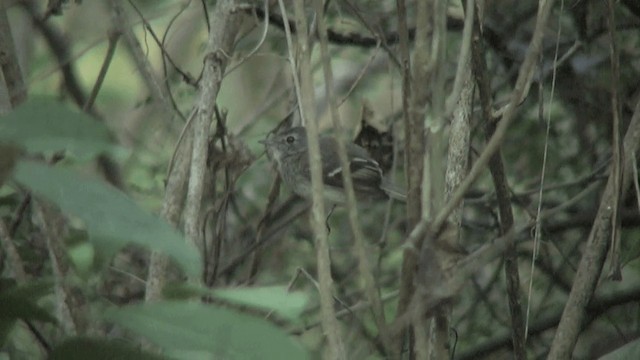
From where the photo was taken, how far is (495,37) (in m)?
4.20

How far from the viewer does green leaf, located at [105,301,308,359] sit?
97cm

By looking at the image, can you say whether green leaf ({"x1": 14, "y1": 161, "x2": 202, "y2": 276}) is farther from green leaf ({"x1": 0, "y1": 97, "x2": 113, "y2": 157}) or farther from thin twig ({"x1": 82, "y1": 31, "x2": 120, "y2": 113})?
thin twig ({"x1": 82, "y1": 31, "x2": 120, "y2": 113})

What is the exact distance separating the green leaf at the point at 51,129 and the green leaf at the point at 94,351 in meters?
0.18

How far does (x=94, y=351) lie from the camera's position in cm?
107

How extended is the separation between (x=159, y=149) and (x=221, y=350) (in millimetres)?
3718

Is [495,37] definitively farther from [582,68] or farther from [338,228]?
[338,228]

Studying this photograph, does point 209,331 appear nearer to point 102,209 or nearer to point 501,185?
point 102,209

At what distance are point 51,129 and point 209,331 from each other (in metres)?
0.22

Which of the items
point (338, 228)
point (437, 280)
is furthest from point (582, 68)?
point (437, 280)

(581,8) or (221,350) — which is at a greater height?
(581,8)

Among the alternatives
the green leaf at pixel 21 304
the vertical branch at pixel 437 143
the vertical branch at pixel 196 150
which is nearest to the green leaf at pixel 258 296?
the green leaf at pixel 21 304

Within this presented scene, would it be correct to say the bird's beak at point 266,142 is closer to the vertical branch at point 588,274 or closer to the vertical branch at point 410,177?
the vertical branch at point 588,274

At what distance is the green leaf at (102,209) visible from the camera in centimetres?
93

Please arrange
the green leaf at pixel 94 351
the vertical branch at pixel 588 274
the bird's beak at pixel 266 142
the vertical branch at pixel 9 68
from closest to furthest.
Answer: the green leaf at pixel 94 351 → the vertical branch at pixel 588 274 → the vertical branch at pixel 9 68 → the bird's beak at pixel 266 142
